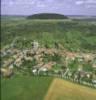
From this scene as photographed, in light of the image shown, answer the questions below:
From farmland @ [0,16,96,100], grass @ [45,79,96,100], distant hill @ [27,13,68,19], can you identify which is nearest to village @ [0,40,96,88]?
farmland @ [0,16,96,100]

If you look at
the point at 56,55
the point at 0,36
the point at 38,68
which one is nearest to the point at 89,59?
the point at 56,55

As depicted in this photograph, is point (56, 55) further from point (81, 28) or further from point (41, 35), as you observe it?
point (81, 28)

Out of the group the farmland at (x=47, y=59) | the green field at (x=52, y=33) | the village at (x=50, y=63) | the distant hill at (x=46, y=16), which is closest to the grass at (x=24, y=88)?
the farmland at (x=47, y=59)

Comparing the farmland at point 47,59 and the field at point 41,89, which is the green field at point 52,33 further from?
the field at point 41,89

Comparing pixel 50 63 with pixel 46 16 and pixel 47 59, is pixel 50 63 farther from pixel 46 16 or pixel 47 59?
pixel 46 16

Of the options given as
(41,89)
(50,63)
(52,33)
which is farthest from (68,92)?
(52,33)

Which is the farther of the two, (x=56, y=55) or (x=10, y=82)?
(x=56, y=55)

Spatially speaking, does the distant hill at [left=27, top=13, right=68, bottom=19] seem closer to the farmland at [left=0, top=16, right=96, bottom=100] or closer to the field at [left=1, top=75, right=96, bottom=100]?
the farmland at [left=0, top=16, right=96, bottom=100]
